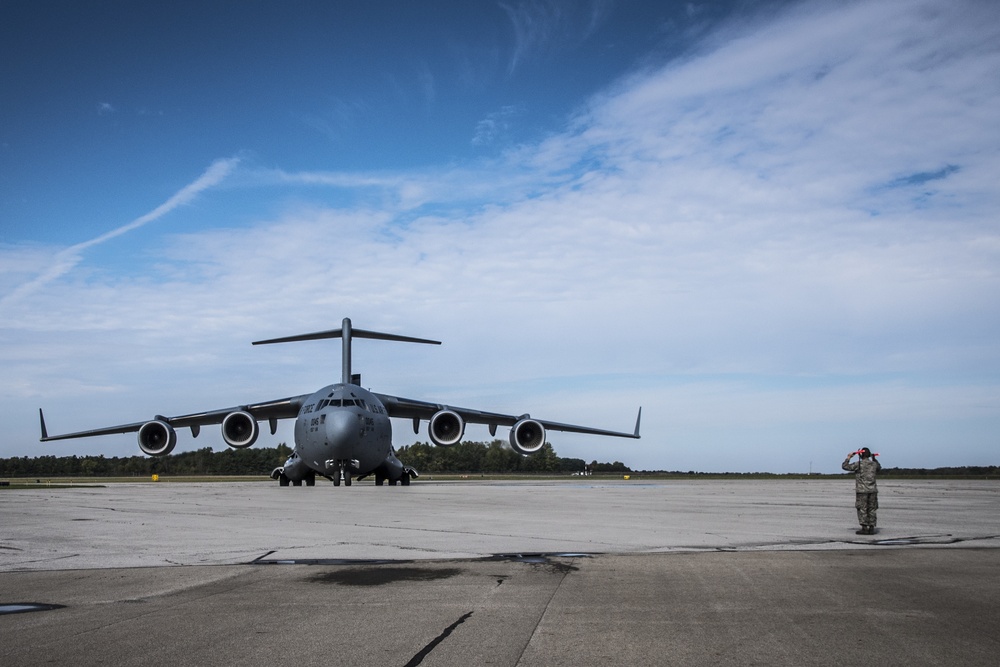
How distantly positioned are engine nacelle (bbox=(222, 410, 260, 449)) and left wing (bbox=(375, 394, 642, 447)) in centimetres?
513

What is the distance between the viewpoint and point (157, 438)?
32375 millimetres

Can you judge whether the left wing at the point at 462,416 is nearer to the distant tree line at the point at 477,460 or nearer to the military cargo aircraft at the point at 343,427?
the military cargo aircraft at the point at 343,427

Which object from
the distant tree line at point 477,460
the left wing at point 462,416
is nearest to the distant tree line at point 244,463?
the distant tree line at point 477,460

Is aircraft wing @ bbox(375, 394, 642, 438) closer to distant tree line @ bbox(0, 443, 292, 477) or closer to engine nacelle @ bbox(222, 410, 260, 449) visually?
engine nacelle @ bbox(222, 410, 260, 449)

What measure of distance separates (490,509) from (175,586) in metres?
9.71

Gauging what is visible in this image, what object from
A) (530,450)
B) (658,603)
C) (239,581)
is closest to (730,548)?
(658,603)

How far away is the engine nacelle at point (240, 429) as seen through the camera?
102 feet

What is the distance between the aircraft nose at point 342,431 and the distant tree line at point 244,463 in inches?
1729

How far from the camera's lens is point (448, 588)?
21.4 ft

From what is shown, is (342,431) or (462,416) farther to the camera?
(462,416)

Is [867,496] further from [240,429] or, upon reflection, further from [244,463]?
[244,463]

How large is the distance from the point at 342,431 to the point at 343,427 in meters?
0.14

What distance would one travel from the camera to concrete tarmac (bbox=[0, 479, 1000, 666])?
4512mm

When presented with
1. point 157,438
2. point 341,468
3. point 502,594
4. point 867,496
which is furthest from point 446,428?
point 502,594
